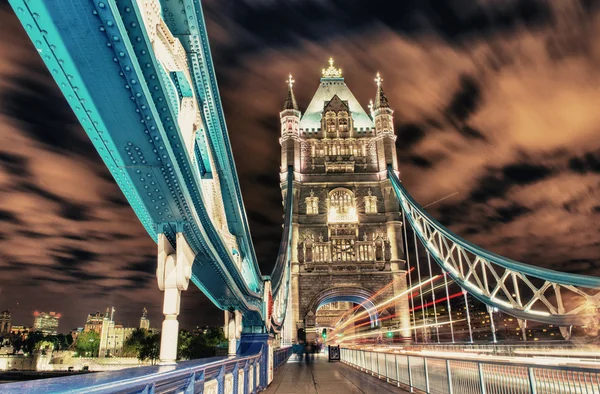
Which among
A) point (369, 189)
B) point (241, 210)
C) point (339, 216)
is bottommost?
point (241, 210)

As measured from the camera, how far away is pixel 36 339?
92.3 metres

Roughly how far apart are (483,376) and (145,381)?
17.6 feet

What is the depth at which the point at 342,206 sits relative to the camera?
129 feet

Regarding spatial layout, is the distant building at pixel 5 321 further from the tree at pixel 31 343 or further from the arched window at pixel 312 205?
the arched window at pixel 312 205

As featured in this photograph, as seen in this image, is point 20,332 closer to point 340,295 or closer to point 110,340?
point 110,340

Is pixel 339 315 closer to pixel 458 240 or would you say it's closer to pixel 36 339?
pixel 458 240

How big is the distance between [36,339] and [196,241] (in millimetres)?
108731

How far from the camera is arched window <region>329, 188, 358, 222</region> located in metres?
38.0

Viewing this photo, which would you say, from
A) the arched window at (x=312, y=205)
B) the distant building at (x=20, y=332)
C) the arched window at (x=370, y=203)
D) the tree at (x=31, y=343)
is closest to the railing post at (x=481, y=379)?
the arched window at (x=312, y=205)

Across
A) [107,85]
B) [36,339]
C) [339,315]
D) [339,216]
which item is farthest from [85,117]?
[36,339]

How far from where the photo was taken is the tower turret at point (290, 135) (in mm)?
40844

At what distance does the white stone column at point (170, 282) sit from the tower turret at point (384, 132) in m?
36.2

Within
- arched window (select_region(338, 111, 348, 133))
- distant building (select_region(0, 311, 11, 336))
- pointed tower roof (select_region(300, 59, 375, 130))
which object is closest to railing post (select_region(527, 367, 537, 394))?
arched window (select_region(338, 111, 348, 133))

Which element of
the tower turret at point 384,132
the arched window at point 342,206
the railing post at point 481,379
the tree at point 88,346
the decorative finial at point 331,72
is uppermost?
the decorative finial at point 331,72
